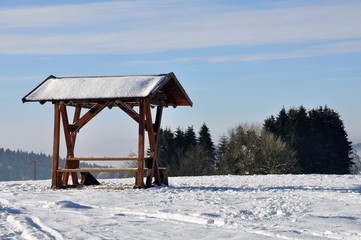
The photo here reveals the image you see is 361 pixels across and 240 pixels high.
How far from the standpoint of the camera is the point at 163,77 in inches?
882

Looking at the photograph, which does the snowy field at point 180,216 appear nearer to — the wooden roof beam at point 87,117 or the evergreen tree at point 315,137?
the wooden roof beam at point 87,117

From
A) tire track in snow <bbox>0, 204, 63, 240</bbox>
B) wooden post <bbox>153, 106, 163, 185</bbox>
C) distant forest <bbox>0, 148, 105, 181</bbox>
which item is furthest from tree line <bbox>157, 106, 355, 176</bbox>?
distant forest <bbox>0, 148, 105, 181</bbox>

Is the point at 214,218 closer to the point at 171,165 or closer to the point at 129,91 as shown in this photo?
the point at 129,91

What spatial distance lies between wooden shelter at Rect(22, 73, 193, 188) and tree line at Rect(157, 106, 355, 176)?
41009 mm

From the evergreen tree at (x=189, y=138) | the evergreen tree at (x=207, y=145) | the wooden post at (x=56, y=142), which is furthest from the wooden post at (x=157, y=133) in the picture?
the evergreen tree at (x=189, y=138)

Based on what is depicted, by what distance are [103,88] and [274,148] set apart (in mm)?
44364

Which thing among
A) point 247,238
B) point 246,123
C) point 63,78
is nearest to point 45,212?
point 247,238

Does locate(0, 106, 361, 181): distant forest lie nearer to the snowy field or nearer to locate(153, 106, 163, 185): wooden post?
locate(153, 106, 163, 185): wooden post

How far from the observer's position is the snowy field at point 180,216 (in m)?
10.9

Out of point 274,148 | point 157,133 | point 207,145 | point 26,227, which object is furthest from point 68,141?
point 207,145

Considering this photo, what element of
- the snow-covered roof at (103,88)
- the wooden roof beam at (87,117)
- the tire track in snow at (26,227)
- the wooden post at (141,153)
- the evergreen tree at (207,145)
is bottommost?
the tire track in snow at (26,227)

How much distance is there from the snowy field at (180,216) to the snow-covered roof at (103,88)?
3.95 meters

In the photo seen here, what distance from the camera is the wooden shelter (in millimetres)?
21641

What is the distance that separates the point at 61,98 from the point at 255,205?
31.4 feet
